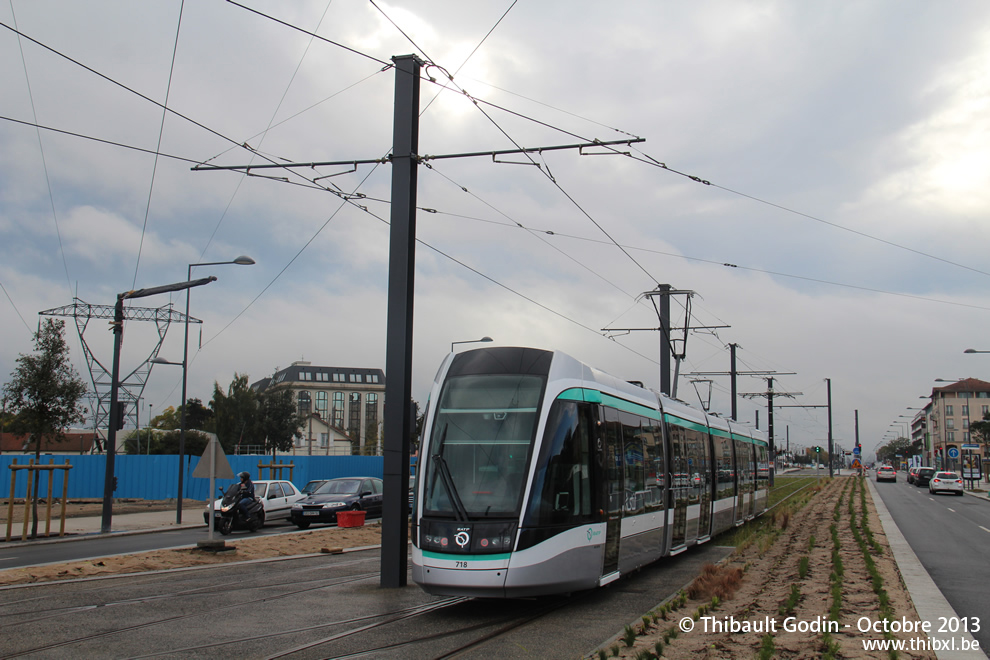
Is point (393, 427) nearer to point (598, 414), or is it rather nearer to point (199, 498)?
point (598, 414)

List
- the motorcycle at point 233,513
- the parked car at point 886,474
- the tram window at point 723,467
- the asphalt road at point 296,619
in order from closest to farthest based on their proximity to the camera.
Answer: the asphalt road at point 296,619 < the tram window at point 723,467 < the motorcycle at point 233,513 < the parked car at point 886,474

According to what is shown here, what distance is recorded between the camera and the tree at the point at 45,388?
2894 centimetres

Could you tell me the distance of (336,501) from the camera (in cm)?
2670

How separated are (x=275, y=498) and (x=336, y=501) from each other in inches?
92.7

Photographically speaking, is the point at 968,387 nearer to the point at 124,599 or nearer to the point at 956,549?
the point at 956,549

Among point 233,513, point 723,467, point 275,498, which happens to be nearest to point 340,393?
point 275,498

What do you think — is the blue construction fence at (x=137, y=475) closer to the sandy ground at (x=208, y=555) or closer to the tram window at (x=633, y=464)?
the sandy ground at (x=208, y=555)

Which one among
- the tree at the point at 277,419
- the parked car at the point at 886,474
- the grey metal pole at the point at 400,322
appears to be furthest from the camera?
the parked car at the point at 886,474

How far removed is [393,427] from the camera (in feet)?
40.5

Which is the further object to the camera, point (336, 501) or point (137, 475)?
point (137, 475)

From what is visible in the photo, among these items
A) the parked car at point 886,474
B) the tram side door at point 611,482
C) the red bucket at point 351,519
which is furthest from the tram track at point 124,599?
the parked car at point 886,474

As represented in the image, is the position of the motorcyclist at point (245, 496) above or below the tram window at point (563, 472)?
below

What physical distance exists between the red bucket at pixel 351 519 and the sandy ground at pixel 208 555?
332mm

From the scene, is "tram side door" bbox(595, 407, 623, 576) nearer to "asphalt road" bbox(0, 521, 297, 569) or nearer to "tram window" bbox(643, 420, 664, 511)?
"tram window" bbox(643, 420, 664, 511)
